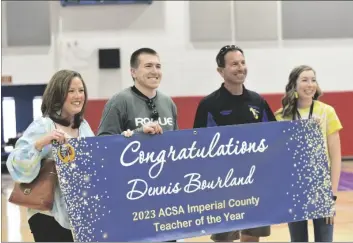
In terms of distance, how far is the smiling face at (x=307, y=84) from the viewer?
3234 millimetres

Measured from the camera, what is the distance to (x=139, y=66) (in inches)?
119

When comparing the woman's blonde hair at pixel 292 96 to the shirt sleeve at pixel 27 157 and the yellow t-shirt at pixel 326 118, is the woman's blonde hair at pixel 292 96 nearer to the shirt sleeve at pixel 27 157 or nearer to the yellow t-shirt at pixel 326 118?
the yellow t-shirt at pixel 326 118

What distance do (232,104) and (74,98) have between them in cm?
119

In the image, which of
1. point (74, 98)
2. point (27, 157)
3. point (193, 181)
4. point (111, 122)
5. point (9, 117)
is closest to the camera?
point (27, 157)

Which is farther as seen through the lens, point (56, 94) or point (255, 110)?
point (255, 110)

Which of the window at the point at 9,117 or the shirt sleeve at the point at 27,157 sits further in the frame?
the window at the point at 9,117

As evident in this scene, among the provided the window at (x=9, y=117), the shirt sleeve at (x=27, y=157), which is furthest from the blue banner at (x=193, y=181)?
the window at (x=9, y=117)

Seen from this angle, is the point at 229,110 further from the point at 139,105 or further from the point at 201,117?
the point at 139,105

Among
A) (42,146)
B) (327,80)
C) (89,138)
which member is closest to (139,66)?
(89,138)

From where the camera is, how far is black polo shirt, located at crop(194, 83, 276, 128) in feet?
10.5

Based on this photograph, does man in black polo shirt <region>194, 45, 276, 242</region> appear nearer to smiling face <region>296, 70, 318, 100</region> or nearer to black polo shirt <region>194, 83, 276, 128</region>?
black polo shirt <region>194, 83, 276, 128</region>

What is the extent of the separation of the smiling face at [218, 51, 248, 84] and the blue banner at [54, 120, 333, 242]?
0.43 meters

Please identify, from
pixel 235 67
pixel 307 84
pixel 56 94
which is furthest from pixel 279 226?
pixel 56 94

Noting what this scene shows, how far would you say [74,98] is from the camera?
2.49 meters
